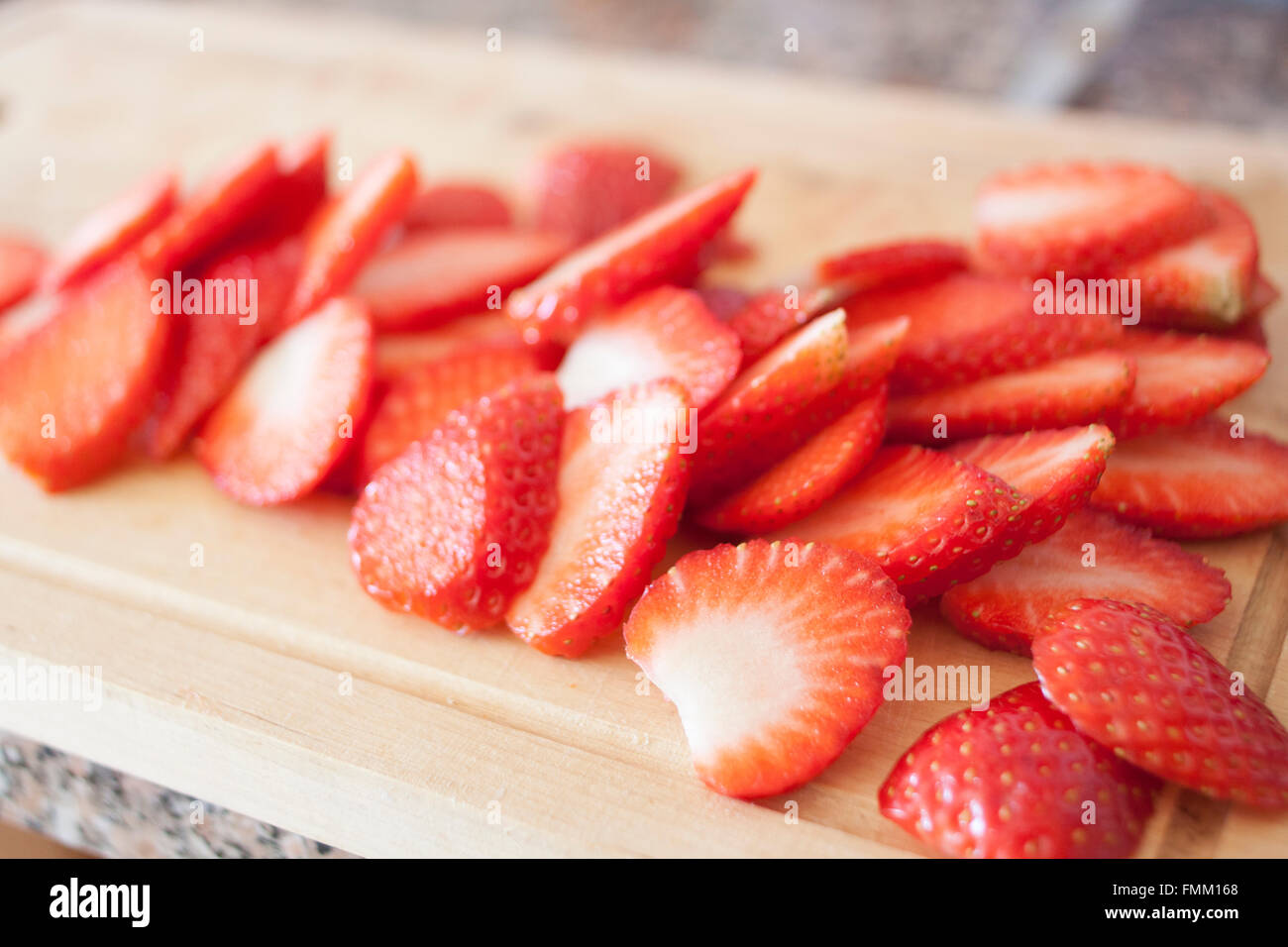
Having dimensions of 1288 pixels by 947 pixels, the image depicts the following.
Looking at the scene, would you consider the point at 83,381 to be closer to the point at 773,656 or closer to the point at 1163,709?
the point at 773,656

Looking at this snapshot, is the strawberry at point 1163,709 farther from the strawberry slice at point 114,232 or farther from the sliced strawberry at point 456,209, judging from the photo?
the strawberry slice at point 114,232

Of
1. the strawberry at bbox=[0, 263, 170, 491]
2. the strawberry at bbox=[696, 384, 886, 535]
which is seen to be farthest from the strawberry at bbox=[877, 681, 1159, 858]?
the strawberry at bbox=[0, 263, 170, 491]

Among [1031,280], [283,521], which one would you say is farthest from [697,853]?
[1031,280]

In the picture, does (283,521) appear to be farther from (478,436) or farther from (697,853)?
(697,853)

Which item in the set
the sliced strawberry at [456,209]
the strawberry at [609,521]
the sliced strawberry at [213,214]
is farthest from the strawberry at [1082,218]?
the sliced strawberry at [213,214]

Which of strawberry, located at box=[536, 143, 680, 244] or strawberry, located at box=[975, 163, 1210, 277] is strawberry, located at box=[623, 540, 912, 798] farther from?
strawberry, located at box=[536, 143, 680, 244]

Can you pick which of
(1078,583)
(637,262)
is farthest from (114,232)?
(1078,583)
